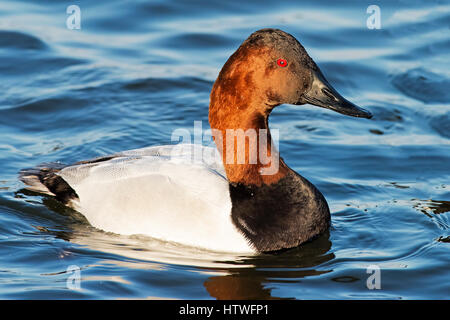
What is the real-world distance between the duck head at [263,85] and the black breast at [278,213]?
121 mm

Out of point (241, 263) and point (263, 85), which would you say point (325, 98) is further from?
point (241, 263)

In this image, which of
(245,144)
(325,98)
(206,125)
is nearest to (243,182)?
(245,144)

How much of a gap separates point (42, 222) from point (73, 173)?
510mm

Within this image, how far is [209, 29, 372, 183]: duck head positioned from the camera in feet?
19.1

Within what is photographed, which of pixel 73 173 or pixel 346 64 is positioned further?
pixel 346 64

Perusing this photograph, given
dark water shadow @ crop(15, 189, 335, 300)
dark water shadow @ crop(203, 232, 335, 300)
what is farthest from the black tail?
dark water shadow @ crop(203, 232, 335, 300)

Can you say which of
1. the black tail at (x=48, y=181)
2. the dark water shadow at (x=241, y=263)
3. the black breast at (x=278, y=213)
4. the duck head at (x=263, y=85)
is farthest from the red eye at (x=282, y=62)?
the black tail at (x=48, y=181)

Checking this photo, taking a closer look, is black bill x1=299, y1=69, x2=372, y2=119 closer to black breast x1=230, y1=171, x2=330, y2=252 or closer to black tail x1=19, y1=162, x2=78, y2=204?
black breast x1=230, y1=171, x2=330, y2=252

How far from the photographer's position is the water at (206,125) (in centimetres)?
575

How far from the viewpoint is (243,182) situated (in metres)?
6.08

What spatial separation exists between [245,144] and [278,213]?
0.61 meters

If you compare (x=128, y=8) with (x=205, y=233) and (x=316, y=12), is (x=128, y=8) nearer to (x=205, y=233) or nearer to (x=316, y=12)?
(x=316, y=12)
